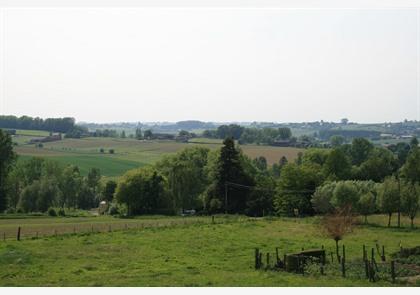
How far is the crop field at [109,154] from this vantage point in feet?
387

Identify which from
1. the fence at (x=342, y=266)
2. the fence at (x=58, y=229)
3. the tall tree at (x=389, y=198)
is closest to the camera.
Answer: the fence at (x=342, y=266)

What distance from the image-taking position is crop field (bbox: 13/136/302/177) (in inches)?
4648

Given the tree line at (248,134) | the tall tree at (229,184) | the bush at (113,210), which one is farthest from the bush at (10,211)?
the tree line at (248,134)

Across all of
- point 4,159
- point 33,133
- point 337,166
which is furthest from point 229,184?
point 33,133

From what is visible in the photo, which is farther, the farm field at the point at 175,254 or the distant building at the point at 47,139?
the distant building at the point at 47,139

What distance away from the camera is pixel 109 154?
13912 cm

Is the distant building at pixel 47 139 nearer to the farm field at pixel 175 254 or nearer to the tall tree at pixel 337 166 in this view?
the tall tree at pixel 337 166

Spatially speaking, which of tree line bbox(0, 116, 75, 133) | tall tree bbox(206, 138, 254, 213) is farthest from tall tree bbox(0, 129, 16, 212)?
tree line bbox(0, 116, 75, 133)

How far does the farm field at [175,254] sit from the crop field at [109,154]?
70.2m

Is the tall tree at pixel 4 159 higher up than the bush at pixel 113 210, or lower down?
higher up

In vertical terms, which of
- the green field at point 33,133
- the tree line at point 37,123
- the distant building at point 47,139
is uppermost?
the tree line at point 37,123

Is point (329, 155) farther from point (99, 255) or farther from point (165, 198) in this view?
point (99, 255)

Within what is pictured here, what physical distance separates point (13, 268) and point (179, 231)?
60.1ft

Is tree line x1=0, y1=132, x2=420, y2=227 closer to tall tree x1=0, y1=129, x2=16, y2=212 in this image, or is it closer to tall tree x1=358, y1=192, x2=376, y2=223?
tall tree x1=358, y1=192, x2=376, y2=223
